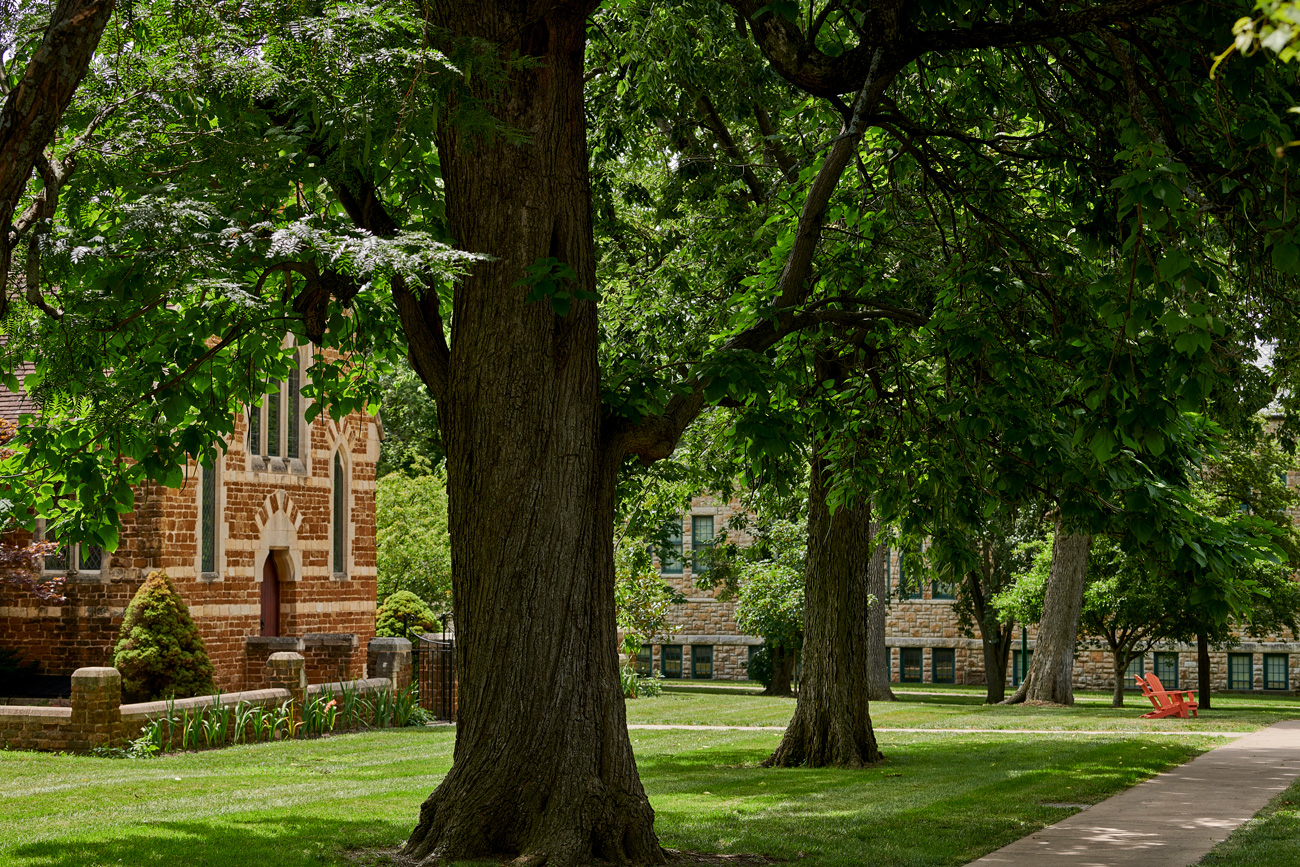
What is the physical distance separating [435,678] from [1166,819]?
50.3 feet

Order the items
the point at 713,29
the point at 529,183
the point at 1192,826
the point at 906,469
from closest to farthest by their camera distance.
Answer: the point at 529,183, the point at 1192,826, the point at 906,469, the point at 713,29

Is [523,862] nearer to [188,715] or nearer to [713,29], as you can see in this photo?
[713,29]

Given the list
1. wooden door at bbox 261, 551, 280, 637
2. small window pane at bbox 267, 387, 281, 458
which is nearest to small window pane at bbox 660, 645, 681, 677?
wooden door at bbox 261, 551, 280, 637

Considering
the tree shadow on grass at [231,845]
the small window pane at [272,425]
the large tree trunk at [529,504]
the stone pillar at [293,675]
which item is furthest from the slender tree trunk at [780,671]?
the large tree trunk at [529,504]

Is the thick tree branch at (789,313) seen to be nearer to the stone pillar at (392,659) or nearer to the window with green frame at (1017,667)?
the stone pillar at (392,659)

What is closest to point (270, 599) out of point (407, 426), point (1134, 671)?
point (407, 426)

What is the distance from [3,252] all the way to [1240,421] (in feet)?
61.8

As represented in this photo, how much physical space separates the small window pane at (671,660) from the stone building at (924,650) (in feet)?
0.11

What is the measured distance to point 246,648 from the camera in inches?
886

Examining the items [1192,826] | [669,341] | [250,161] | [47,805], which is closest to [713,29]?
[669,341]

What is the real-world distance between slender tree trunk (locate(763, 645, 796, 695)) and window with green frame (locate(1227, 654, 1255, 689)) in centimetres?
1388

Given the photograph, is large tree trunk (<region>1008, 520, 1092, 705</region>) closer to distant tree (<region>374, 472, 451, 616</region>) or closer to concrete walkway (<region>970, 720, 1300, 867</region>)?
concrete walkway (<region>970, 720, 1300, 867</region>)

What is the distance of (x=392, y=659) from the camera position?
72.6ft

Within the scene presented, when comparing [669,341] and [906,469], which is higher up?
[669,341]
